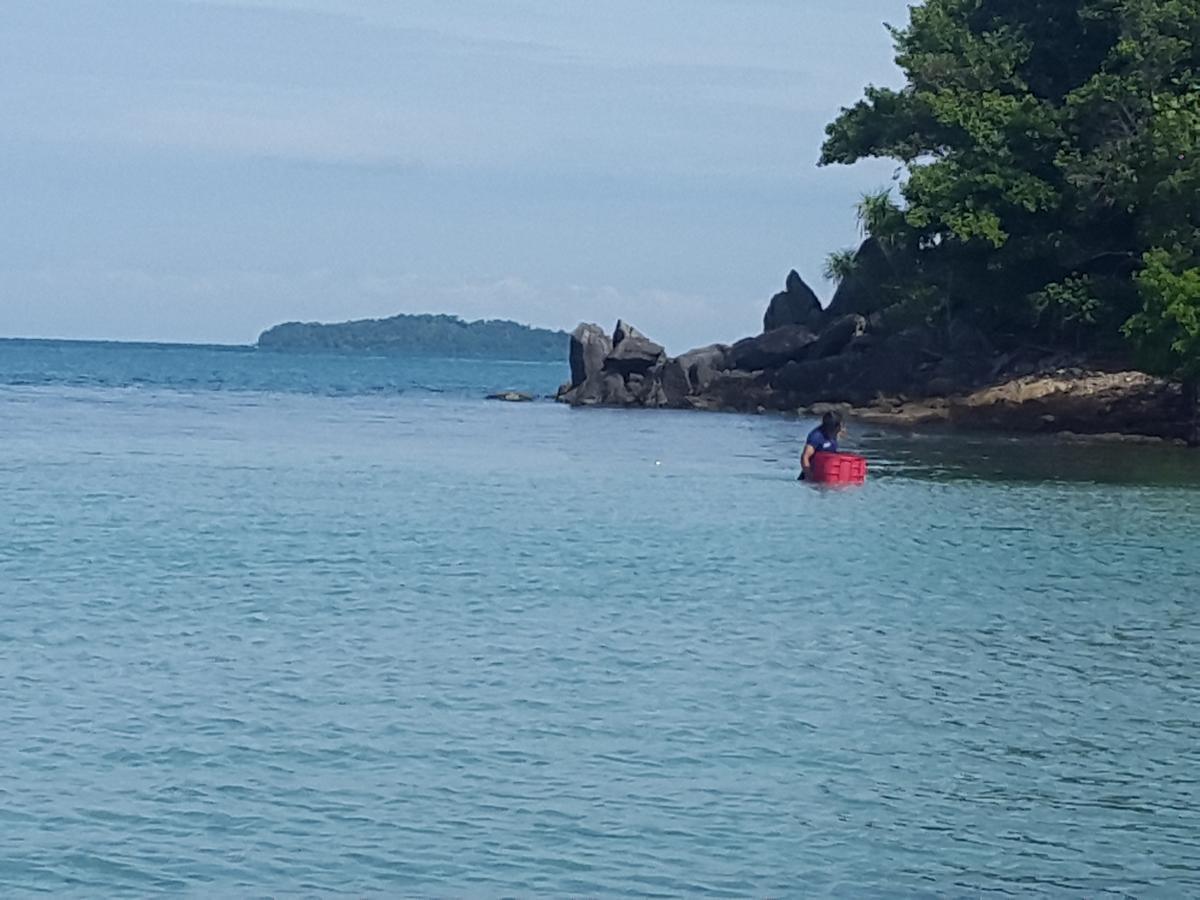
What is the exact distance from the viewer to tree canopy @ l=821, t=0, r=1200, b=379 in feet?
196

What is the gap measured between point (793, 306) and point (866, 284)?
849cm

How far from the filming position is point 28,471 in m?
46.8

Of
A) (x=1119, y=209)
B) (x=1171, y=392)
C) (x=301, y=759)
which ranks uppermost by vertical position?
(x=1119, y=209)

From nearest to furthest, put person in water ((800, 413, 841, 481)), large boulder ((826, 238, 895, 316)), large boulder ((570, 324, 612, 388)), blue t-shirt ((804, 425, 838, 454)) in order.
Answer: person in water ((800, 413, 841, 481)) < blue t-shirt ((804, 425, 838, 454)) < large boulder ((826, 238, 895, 316)) < large boulder ((570, 324, 612, 388))

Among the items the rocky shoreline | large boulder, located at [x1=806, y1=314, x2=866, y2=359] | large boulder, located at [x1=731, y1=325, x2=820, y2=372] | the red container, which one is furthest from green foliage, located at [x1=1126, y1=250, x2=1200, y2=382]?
large boulder, located at [x1=731, y1=325, x2=820, y2=372]

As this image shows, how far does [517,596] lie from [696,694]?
23.7ft

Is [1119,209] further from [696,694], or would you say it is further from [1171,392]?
[696,694]

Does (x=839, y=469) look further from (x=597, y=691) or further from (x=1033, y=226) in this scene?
(x=1033, y=226)

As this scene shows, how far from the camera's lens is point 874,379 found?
79562 millimetres

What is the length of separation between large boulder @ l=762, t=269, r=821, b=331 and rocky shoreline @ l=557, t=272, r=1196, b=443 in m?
0.06

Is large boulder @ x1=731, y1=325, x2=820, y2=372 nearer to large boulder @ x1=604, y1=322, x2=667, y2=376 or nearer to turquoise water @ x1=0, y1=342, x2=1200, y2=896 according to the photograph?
large boulder @ x1=604, y1=322, x2=667, y2=376

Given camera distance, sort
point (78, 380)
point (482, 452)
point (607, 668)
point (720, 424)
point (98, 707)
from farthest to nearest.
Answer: point (78, 380) → point (720, 424) → point (482, 452) → point (607, 668) → point (98, 707)

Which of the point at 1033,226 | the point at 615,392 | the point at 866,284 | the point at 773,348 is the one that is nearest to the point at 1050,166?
the point at 1033,226

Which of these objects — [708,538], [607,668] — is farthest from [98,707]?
[708,538]
